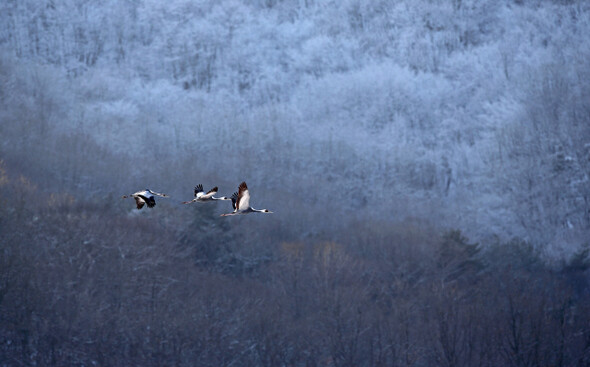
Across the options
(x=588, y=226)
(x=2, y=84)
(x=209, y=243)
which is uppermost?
(x=2, y=84)

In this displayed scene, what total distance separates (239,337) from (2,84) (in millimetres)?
70538

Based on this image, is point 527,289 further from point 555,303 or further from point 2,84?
point 2,84

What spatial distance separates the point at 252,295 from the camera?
5828 cm

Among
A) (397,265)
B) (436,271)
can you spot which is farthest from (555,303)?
(397,265)

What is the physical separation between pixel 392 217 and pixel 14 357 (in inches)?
1894

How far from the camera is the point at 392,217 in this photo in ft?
279

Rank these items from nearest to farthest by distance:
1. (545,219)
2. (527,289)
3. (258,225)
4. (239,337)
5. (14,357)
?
(14,357) < (239,337) < (527,289) < (258,225) < (545,219)

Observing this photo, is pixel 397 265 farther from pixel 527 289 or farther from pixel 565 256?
pixel 565 256

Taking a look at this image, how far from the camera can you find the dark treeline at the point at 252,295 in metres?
46.2

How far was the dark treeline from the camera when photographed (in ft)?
152

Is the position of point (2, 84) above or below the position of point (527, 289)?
above

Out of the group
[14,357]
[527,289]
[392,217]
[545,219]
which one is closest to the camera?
[14,357]

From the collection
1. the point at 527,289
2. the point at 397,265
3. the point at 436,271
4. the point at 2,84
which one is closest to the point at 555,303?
the point at 527,289

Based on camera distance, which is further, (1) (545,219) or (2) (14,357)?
(1) (545,219)
